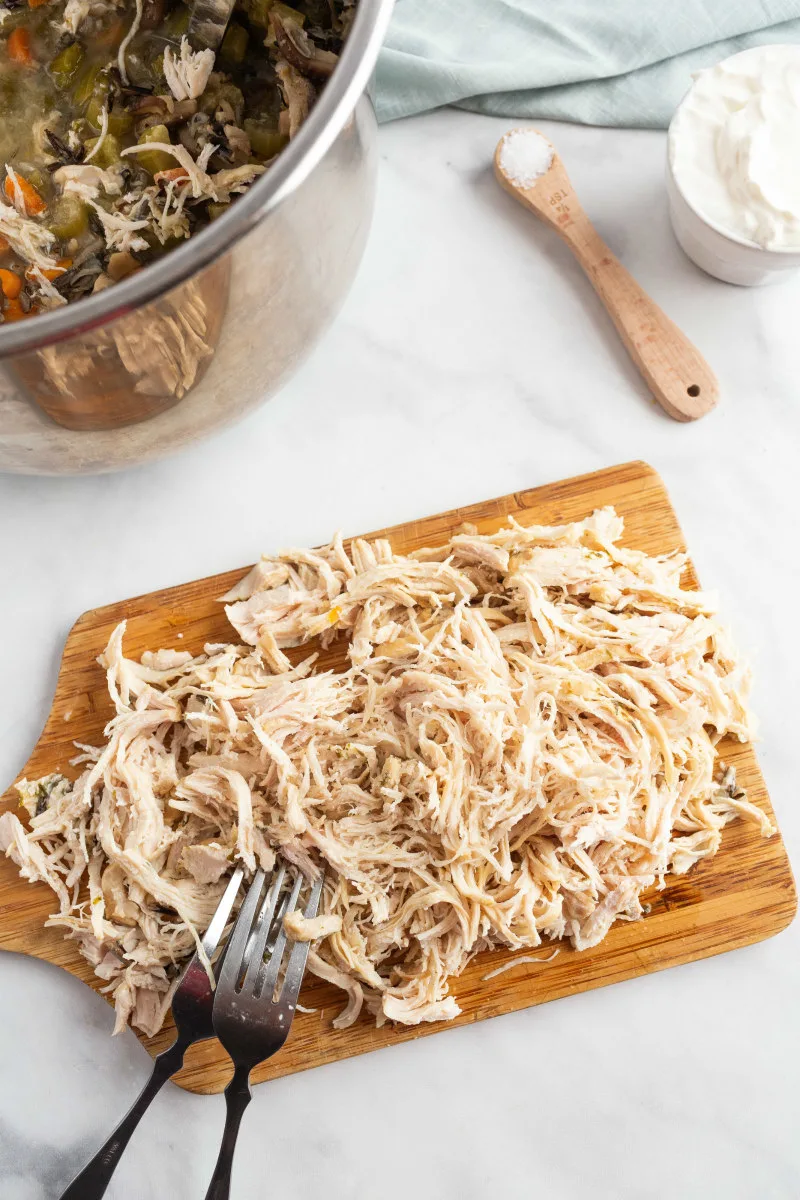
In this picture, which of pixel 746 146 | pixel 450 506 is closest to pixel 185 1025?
pixel 450 506

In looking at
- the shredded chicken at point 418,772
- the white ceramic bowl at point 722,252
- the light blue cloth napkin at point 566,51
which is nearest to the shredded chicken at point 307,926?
the shredded chicken at point 418,772

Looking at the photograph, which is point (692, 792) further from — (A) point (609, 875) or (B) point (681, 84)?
(B) point (681, 84)

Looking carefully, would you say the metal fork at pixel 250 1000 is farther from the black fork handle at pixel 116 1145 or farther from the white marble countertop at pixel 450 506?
the white marble countertop at pixel 450 506

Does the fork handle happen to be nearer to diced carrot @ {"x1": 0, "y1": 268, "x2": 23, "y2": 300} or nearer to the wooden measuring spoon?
diced carrot @ {"x1": 0, "y1": 268, "x2": 23, "y2": 300}

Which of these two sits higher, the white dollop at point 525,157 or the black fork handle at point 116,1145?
the white dollop at point 525,157

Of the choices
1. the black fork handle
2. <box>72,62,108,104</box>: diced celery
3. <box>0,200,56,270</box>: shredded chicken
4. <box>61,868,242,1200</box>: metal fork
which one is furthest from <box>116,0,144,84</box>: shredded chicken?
the black fork handle

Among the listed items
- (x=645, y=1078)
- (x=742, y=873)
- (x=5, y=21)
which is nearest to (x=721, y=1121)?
(x=645, y=1078)
